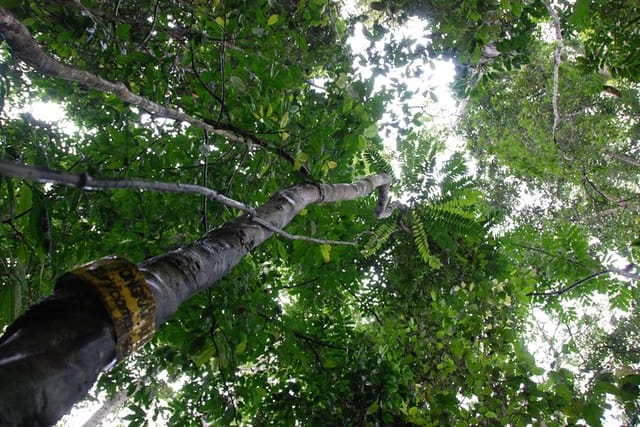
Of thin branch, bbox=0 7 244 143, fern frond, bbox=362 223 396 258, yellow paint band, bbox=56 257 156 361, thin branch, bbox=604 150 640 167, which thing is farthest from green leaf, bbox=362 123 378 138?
thin branch, bbox=604 150 640 167

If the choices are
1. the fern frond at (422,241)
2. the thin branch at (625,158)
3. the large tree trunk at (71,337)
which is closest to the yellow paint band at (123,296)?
the large tree trunk at (71,337)

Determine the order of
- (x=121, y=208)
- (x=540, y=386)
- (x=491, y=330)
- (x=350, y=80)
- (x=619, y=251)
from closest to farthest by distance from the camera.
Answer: (x=540, y=386), (x=491, y=330), (x=121, y=208), (x=350, y=80), (x=619, y=251)

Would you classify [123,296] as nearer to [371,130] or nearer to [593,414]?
[593,414]

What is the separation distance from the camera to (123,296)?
A: 0.85 metres

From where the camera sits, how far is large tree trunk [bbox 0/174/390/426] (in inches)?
23.7

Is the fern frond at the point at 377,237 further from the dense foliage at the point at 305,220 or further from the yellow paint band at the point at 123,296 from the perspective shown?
the yellow paint band at the point at 123,296

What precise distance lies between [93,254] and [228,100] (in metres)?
1.81

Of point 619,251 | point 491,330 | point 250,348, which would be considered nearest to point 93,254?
point 250,348

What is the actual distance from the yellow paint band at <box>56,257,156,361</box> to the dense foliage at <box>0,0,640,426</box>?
0.56 m

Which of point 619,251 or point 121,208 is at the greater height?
point 619,251

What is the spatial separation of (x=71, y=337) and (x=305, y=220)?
2.39m

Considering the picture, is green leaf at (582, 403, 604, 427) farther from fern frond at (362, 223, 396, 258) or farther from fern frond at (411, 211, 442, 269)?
fern frond at (362, 223, 396, 258)

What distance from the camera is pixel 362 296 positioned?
4.58m

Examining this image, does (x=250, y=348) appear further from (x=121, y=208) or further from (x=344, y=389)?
(x=121, y=208)
